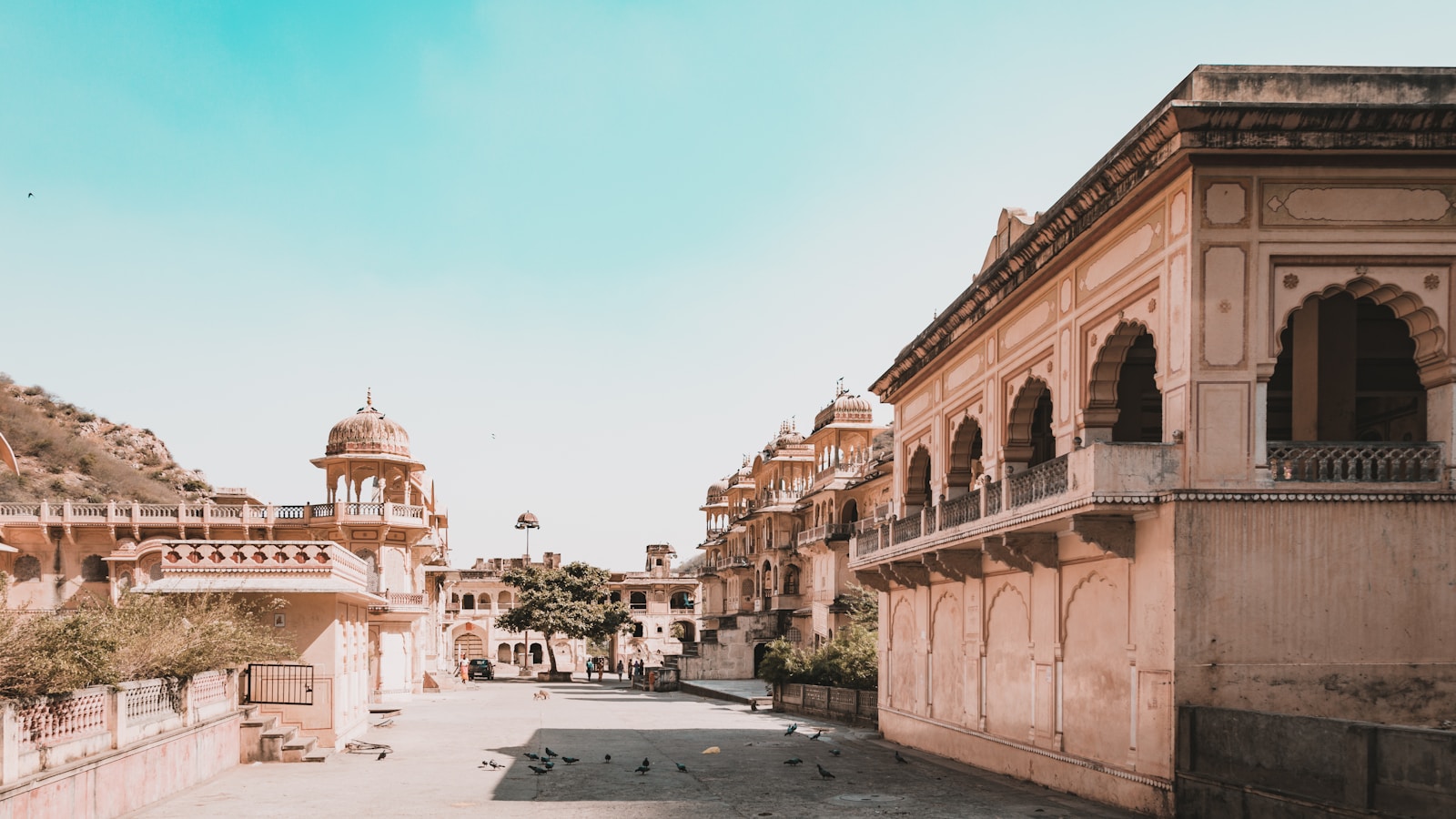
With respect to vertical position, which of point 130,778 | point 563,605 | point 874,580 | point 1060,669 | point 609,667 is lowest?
point 609,667

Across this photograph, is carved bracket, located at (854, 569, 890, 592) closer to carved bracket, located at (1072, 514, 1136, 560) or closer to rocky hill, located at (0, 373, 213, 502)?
carved bracket, located at (1072, 514, 1136, 560)

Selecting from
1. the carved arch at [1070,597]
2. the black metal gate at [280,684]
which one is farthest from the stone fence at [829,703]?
the black metal gate at [280,684]

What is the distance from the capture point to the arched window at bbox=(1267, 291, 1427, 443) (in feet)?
53.9

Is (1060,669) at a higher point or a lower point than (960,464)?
lower

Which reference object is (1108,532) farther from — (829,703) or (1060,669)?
(829,703)

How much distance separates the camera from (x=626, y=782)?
61.9 feet

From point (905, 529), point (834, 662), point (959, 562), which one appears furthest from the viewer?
point (834, 662)

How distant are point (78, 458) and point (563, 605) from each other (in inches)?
1204

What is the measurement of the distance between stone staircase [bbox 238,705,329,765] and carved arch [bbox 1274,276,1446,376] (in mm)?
16552

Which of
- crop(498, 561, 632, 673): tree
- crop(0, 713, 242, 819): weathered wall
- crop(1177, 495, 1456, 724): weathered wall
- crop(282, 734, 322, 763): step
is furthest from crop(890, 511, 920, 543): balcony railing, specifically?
crop(498, 561, 632, 673): tree

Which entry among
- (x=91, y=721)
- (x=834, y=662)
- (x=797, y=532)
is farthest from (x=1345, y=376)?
(x=797, y=532)

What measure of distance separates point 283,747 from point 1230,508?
15.7 meters

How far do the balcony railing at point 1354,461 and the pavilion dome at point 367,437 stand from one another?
37631 millimetres

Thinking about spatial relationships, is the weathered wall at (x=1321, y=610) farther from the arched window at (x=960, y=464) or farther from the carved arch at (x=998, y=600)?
the arched window at (x=960, y=464)
